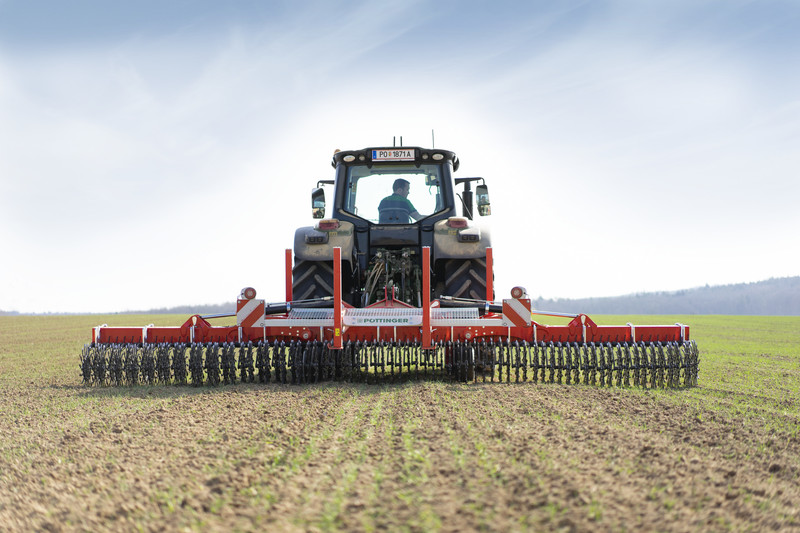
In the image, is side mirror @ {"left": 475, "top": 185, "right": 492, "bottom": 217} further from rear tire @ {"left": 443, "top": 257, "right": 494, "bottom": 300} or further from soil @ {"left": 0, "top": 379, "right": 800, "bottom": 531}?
soil @ {"left": 0, "top": 379, "right": 800, "bottom": 531}

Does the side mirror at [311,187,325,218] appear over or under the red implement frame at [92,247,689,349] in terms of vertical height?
over

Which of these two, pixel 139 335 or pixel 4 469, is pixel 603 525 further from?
pixel 139 335

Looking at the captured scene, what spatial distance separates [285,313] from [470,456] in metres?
3.66

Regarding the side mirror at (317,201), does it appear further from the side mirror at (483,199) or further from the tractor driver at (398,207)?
the side mirror at (483,199)

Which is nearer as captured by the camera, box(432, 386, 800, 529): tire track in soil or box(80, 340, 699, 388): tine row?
box(432, 386, 800, 529): tire track in soil

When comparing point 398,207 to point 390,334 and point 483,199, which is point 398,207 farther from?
point 390,334

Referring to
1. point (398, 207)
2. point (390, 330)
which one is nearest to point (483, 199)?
point (398, 207)

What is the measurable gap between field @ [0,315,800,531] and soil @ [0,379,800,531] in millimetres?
11

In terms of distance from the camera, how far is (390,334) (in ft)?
18.4

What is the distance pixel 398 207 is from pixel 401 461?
449 cm

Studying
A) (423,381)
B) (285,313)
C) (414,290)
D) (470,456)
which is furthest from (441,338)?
(470,456)

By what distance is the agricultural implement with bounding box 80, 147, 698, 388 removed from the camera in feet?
18.4

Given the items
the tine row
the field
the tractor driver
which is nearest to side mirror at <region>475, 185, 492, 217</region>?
the tractor driver

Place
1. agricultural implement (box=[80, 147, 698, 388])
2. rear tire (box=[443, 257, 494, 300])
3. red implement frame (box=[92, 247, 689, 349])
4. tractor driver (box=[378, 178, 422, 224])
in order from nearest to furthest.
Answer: red implement frame (box=[92, 247, 689, 349]), agricultural implement (box=[80, 147, 698, 388]), rear tire (box=[443, 257, 494, 300]), tractor driver (box=[378, 178, 422, 224])
